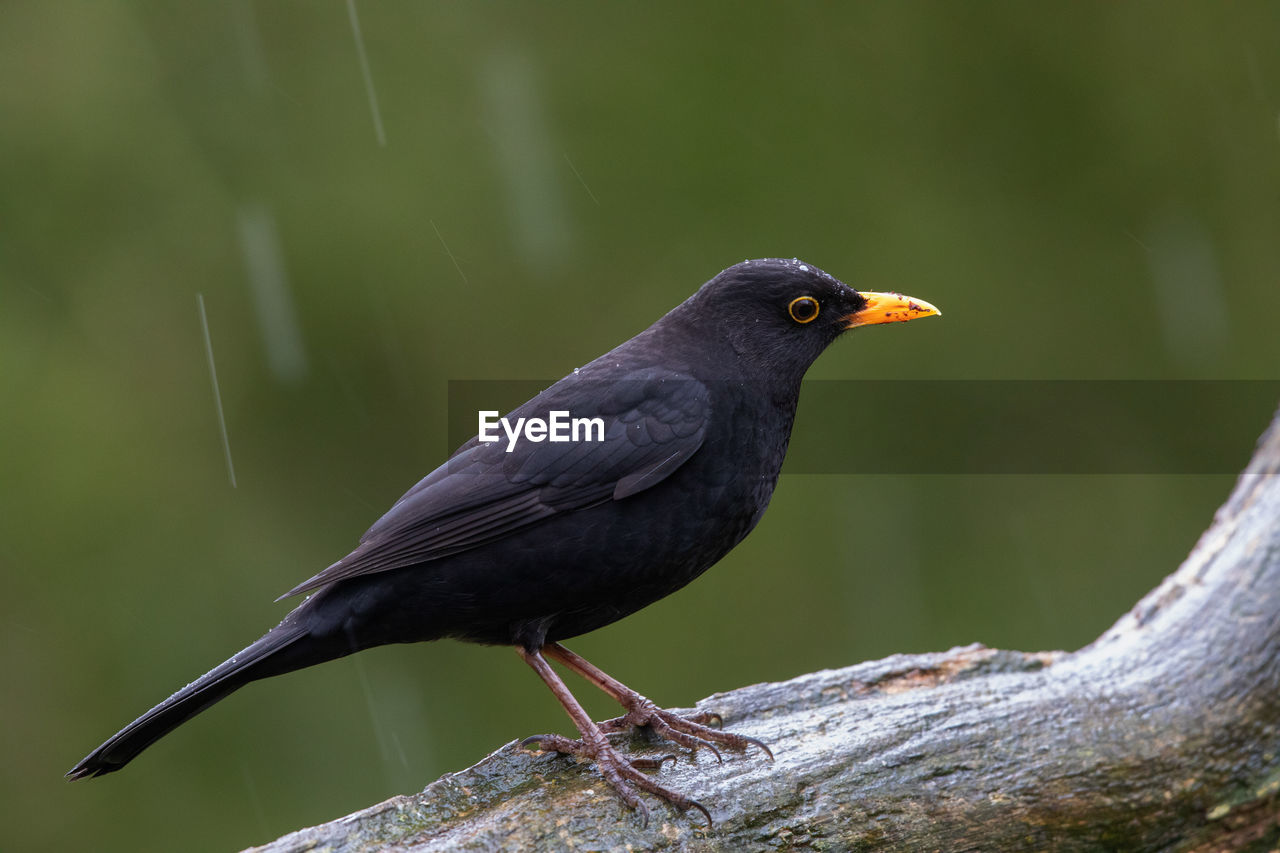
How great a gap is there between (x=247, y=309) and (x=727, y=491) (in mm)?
4186

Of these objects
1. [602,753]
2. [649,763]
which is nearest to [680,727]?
[649,763]

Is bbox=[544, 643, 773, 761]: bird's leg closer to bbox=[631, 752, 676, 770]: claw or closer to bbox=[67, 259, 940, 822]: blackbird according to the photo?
bbox=[67, 259, 940, 822]: blackbird

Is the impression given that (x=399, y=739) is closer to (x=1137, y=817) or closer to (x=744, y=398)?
(x=744, y=398)

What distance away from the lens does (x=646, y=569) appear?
3385 millimetres

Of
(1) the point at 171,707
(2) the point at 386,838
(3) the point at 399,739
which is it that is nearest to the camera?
(2) the point at 386,838

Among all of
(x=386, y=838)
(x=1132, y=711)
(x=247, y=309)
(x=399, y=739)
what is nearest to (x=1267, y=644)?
(x=1132, y=711)

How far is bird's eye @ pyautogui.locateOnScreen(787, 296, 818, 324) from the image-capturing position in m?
3.90

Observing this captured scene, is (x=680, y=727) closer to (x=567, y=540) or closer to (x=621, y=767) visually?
(x=621, y=767)

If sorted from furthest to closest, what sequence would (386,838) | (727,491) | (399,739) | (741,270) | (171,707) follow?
(399,739)
(741,270)
(727,491)
(171,707)
(386,838)

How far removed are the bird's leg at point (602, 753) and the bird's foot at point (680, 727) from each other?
Answer: 0.19 meters

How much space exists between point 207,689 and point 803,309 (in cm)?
217

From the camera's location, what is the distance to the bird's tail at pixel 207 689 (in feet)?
10.6

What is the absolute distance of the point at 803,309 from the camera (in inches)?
154

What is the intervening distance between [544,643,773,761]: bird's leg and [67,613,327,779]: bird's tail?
33.0 inches
